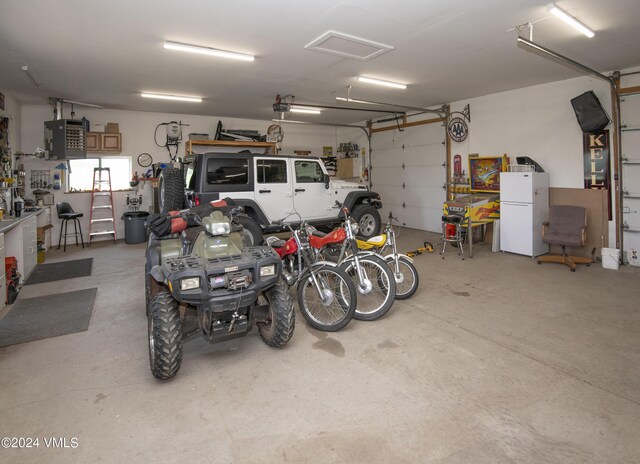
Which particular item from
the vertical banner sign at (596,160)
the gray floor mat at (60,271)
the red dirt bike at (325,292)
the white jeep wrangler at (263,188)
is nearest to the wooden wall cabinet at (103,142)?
the white jeep wrangler at (263,188)

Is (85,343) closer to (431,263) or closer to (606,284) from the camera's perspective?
(431,263)

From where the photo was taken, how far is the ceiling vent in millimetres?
4152

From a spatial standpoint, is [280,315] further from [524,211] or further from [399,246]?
[524,211]

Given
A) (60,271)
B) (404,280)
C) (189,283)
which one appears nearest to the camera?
(189,283)

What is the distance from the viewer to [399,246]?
7465mm

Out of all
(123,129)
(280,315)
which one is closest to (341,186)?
(280,315)

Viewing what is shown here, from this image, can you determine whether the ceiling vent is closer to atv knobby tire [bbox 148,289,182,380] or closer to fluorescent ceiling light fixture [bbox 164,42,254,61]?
fluorescent ceiling light fixture [bbox 164,42,254,61]

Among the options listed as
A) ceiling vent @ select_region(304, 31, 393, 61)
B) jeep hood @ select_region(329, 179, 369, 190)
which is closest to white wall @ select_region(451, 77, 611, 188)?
jeep hood @ select_region(329, 179, 369, 190)

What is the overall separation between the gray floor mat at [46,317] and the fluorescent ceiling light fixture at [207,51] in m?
3.15

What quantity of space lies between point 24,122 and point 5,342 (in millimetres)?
6288

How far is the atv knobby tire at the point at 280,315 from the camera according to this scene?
2.87 m

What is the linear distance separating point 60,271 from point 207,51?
412 centimetres

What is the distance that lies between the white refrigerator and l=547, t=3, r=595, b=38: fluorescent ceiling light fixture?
2583mm

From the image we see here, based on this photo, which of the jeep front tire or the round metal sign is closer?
the jeep front tire
